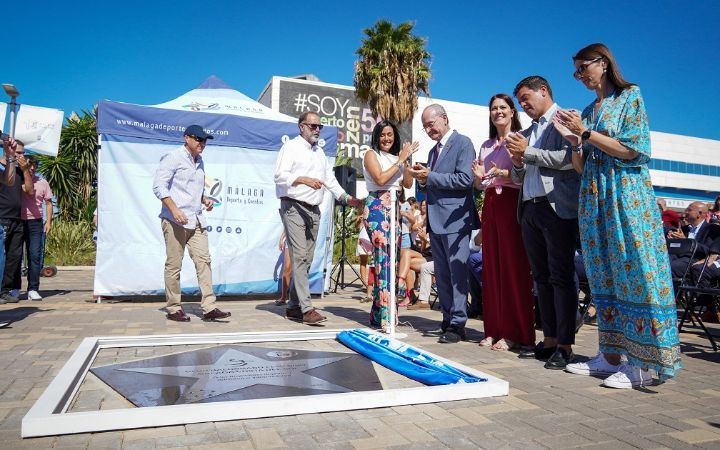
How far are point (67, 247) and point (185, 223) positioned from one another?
1191cm

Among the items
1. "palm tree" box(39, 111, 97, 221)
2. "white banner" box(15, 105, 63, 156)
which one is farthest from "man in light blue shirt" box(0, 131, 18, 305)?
"palm tree" box(39, 111, 97, 221)

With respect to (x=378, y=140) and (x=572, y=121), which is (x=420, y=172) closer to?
(x=378, y=140)

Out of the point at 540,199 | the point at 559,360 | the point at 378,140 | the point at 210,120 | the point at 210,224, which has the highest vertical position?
the point at 210,120

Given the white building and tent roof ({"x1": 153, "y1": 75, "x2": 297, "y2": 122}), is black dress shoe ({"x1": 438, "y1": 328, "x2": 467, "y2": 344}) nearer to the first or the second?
tent roof ({"x1": 153, "y1": 75, "x2": 297, "y2": 122})

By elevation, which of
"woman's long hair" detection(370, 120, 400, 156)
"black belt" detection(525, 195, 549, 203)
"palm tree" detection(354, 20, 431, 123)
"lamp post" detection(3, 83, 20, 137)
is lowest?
"black belt" detection(525, 195, 549, 203)

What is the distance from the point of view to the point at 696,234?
22.5ft

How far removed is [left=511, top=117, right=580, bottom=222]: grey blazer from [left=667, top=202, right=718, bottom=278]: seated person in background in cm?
239

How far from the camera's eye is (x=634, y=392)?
3.05 metres

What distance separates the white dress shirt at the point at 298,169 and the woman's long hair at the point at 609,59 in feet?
9.84

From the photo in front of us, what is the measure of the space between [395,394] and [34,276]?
7034mm

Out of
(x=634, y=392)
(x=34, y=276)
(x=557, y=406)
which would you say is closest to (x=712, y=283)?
(x=634, y=392)

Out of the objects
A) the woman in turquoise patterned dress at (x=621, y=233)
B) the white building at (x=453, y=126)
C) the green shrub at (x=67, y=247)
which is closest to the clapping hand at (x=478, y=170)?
the woman in turquoise patterned dress at (x=621, y=233)

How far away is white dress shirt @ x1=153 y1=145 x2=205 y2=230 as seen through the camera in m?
5.62

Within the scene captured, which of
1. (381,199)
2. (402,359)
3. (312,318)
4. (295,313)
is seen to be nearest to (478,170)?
(381,199)
